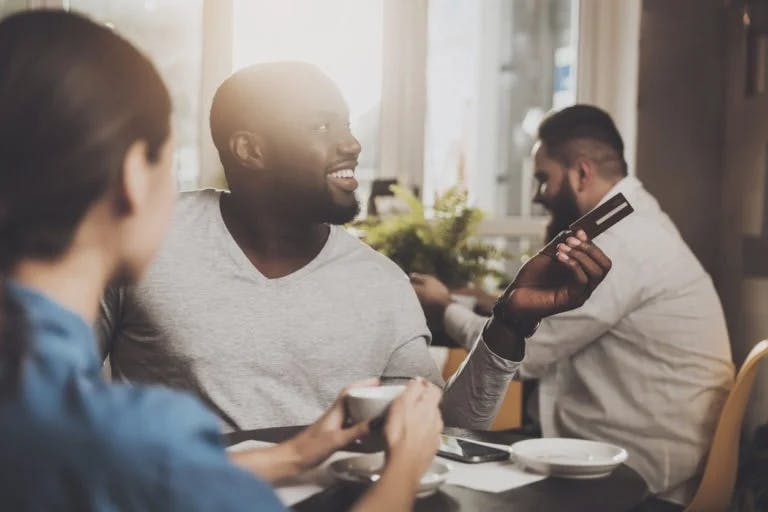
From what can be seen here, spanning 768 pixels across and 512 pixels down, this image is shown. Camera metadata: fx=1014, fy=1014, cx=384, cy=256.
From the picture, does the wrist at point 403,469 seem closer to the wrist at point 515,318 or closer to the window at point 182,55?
the wrist at point 515,318

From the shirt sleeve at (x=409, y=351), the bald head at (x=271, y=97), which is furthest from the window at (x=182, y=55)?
the shirt sleeve at (x=409, y=351)

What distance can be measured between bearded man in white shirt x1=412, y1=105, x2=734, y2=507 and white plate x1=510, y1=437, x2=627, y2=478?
91 centimetres

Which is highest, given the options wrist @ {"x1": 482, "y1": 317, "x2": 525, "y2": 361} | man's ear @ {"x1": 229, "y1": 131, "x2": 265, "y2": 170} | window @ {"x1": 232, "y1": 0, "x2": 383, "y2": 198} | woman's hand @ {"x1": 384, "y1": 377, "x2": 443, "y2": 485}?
window @ {"x1": 232, "y1": 0, "x2": 383, "y2": 198}

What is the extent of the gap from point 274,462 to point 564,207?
69.2 inches

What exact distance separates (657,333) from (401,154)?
1693mm

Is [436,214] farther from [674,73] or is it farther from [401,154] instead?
[674,73]

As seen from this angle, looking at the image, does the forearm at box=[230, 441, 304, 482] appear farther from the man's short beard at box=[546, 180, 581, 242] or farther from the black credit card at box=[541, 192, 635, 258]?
the man's short beard at box=[546, 180, 581, 242]

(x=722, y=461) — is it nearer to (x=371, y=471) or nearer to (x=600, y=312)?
(x=600, y=312)

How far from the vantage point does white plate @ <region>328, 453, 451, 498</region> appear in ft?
4.29

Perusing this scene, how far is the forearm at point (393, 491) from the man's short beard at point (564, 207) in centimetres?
189

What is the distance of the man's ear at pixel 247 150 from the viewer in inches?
81.5

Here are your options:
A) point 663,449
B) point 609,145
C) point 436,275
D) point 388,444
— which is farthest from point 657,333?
point 388,444

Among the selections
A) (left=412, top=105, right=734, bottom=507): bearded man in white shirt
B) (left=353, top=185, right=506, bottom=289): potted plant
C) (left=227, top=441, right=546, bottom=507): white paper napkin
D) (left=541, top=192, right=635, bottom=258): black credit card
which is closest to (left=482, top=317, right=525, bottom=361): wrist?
(left=541, top=192, right=635, bottom=258): black credit card

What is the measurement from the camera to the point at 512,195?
13.8 feet
